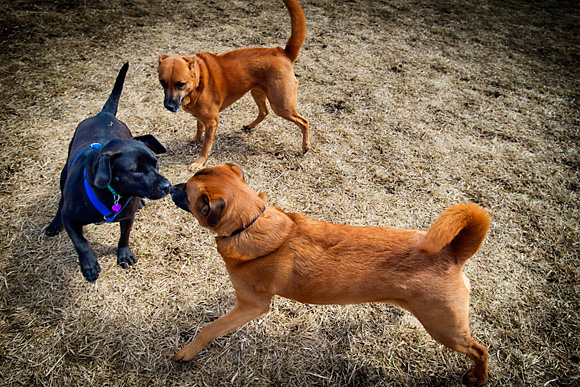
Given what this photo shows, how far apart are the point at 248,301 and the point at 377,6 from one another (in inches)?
319

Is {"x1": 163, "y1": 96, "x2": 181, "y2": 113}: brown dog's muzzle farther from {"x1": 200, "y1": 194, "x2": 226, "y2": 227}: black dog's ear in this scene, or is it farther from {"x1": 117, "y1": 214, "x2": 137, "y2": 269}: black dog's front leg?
{"x1": 200, "y1": 194, "x2": 226, "y2": 227}: black dog's ear

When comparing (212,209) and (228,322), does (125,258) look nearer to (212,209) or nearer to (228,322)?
(228,322)

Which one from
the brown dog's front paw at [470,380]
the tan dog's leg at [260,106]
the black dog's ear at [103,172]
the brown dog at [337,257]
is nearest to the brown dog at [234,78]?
the tan dog's leg at [260,106]

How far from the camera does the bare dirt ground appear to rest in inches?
99.8

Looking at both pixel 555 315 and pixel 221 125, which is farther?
pixel 221 125

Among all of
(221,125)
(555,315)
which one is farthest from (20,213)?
(555,315)

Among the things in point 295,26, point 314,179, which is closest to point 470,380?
point 314,179

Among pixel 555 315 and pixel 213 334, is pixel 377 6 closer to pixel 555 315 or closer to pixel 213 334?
pixel 555 315

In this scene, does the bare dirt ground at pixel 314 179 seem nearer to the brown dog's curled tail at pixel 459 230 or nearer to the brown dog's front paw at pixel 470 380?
the brown dog's front paw at pixel 470 380

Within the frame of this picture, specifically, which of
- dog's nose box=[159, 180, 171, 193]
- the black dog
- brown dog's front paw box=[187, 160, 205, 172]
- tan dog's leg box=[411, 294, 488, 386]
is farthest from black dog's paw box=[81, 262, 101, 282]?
tan dog's leg box=[411, 294, 488, 386]

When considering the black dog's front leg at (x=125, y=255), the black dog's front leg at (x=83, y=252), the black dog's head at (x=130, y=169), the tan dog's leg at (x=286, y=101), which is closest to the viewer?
the black dog's head at (x=130, y=169)

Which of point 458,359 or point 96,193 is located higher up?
point 96,193

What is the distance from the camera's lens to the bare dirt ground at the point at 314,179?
2.54 meters

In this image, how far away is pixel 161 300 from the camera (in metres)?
2.80
